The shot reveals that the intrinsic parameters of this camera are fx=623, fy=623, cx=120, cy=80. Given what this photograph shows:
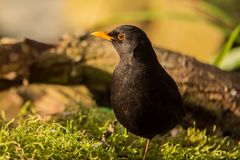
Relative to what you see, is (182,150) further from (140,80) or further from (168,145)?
(140,80)

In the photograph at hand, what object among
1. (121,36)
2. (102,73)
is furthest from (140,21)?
(121,36)

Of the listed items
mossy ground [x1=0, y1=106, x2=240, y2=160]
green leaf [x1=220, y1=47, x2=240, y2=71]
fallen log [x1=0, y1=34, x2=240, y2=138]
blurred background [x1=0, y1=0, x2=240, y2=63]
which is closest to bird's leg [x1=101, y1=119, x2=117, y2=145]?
mossy ground [x1=0, y1=106, x2=240, y2=160]

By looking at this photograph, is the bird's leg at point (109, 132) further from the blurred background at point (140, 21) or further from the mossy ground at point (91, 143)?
the blurred background at point (140, 21)

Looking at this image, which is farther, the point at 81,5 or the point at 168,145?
the point at 81,5

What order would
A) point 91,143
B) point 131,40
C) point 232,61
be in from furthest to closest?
1. point 232,61
2. point 131,40
3. point 91,143

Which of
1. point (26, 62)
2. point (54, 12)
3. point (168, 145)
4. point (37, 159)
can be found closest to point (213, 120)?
point (168, 145)

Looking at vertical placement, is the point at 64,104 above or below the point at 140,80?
below

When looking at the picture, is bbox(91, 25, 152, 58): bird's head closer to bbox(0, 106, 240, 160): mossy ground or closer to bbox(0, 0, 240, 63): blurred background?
bbox(0, 106, 240, 160): mossy ground

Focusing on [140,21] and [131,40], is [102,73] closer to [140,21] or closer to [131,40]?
[131,40]
